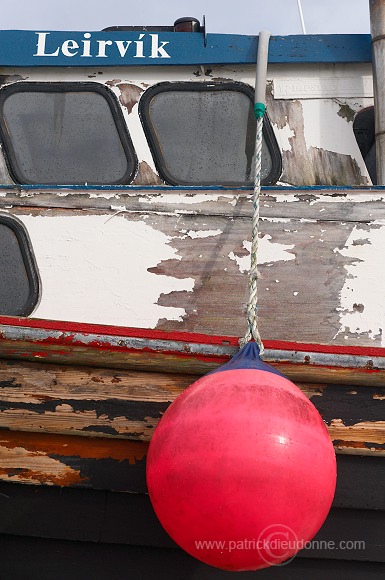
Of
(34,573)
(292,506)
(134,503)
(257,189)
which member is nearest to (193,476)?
(292,506)

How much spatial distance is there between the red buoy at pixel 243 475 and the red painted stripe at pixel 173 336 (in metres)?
0.42

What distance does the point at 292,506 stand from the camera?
2266 mm

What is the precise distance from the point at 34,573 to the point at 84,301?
115cm

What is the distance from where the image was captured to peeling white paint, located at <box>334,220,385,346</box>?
132 inches

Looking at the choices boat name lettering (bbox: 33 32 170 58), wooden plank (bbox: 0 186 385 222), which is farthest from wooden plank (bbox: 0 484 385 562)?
boat name lettering (bbox: 33 32 170 58)

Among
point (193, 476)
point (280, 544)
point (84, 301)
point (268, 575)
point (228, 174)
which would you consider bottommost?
point (268, 575)

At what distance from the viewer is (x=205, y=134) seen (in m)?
4.18

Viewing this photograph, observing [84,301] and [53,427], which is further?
[84,301]

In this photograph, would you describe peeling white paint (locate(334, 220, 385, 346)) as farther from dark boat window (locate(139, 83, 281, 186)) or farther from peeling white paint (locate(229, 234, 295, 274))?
dark boat window (locate(139, 83, 281, 186))

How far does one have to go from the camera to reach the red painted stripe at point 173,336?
111 inches

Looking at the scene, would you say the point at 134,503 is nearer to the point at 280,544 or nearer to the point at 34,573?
the point at 34,573

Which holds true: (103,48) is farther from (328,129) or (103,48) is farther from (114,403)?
(114,403)

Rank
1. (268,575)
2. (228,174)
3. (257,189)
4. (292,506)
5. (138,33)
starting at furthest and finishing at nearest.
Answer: (138,33) < (228,174) < (257,189) < (268,575) < (292,506)

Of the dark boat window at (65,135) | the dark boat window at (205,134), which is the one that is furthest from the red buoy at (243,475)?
the dark boat window at (65,135)
